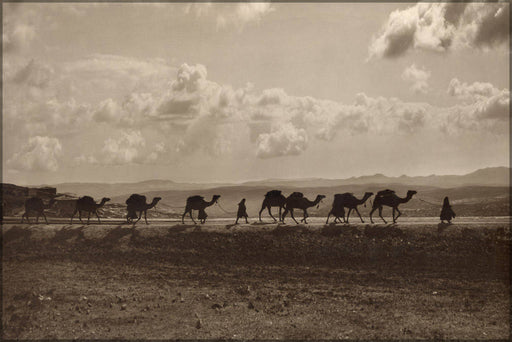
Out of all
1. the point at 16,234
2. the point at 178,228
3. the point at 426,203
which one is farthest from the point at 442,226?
the point at 426,203

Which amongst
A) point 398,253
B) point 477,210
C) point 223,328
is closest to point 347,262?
point 398,253

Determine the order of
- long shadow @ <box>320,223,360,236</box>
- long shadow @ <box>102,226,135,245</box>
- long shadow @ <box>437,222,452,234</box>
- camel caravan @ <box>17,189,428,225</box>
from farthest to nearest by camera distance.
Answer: long shadow @ <box>102,226,135,245</box>
camel caravan @ <box>17,189,428,225</box>
long shadow @ <box>320,223,360,236</box>
long shadow @ <box>437,222,452,234</box>

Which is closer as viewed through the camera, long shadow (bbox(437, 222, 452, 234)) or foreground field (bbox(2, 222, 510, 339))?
foreground field (bbox(2, 222, 510, 339))

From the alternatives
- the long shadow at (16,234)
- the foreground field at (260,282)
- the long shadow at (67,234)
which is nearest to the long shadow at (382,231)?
the foreground field at (260,282)

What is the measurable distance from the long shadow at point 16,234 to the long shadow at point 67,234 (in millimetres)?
1994

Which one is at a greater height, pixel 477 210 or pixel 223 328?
pixel 477 210

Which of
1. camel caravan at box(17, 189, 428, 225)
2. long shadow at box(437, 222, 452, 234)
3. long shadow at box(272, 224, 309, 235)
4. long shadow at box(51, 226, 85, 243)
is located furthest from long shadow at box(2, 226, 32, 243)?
long shadow at box(437, 222, 452, 234)

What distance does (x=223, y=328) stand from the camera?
16.9 metres

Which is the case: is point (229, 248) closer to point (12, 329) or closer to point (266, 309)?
point (266, 309)

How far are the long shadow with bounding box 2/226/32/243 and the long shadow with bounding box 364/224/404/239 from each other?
21.0 m

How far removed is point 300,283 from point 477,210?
111ft

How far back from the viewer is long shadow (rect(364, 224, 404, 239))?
23250 mm

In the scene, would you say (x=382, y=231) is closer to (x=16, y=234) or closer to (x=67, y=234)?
(x=67, y=234)

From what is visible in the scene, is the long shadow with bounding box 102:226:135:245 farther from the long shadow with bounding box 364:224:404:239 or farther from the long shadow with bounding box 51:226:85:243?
the long shadow with bounding box 364:224:404:239
